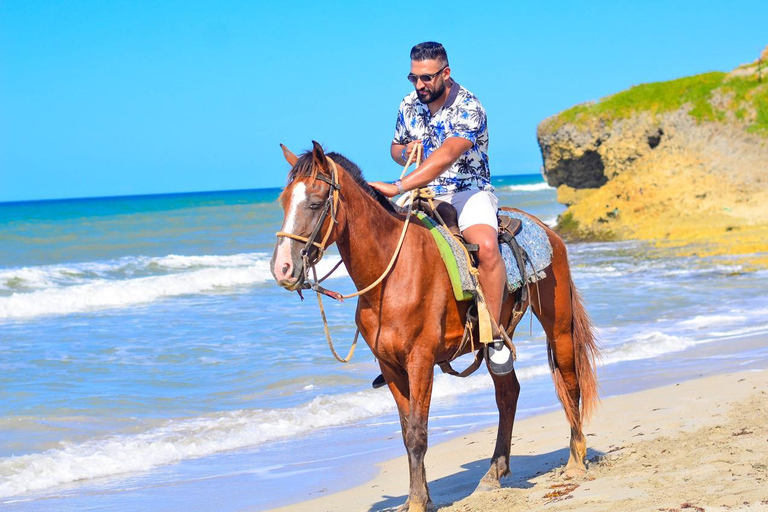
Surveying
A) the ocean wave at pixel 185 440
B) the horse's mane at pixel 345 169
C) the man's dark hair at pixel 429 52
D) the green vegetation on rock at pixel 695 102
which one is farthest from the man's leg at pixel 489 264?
the green vegetation on rock at pixel 695 102

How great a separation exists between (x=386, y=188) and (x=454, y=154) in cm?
40

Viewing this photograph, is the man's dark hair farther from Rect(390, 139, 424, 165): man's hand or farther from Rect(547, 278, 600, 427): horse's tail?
Rect(547, 278, 600, 427): horse's tail

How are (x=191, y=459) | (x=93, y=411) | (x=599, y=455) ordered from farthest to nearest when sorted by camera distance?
(x=93, y=411)
(x=191, y=459)
(x=599, y=455)

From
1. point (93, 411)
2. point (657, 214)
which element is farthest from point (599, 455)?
point (657, 214)

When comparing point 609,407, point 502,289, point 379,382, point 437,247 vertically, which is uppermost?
point 437,247

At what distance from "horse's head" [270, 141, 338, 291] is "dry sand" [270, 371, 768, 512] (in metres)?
1.70

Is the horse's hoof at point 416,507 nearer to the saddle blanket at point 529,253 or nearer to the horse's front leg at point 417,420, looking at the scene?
the horse's front leg at point 417,420

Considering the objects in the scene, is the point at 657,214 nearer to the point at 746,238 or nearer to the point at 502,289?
the point at 746,238

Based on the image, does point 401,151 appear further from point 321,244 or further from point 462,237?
point 321,244

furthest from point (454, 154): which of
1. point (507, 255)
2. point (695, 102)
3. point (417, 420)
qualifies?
point (695, 102)

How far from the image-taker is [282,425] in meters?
7.26

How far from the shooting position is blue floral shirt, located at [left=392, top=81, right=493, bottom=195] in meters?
4.59

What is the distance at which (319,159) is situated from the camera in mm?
4039

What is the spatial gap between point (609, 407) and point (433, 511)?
2.79 metres
